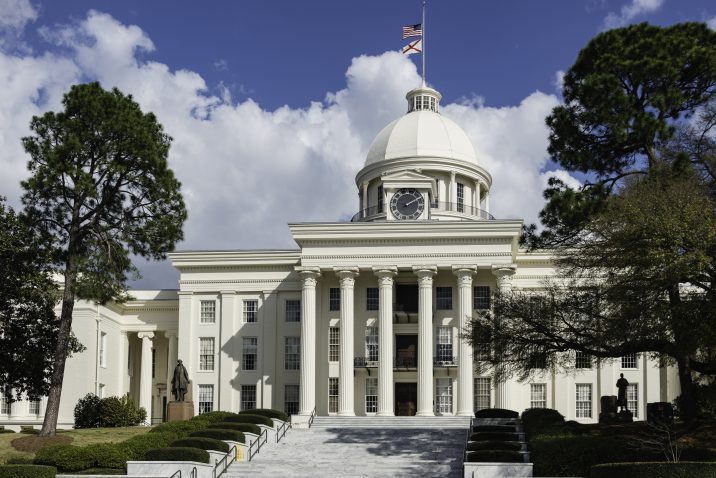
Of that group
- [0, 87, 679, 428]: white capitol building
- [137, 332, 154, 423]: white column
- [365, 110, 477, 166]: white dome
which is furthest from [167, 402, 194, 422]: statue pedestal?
[365, 110, 477, 166]: white dome

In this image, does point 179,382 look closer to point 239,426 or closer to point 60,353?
point 239,426

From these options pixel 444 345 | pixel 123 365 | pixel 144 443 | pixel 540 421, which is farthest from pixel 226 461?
pixel 123 365

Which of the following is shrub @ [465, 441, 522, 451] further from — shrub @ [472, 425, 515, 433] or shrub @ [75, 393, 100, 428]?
shrub @ [75, 393, 100, 428]

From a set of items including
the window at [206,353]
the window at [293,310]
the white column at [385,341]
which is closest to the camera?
the white column at [385,341]

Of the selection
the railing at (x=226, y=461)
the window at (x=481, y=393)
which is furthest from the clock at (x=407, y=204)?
the railing at (x=226, y=461)

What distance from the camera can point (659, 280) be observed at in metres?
30.4

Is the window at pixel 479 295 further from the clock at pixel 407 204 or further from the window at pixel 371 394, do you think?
the window at pixel 371 394

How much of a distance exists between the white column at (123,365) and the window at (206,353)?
730cm

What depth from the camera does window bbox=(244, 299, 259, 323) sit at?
62188 mm

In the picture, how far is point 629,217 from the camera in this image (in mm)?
31297

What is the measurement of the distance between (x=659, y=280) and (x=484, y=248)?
25973mm

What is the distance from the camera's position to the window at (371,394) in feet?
190

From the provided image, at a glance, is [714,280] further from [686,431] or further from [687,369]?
[686,431]

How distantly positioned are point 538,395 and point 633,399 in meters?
5.29
